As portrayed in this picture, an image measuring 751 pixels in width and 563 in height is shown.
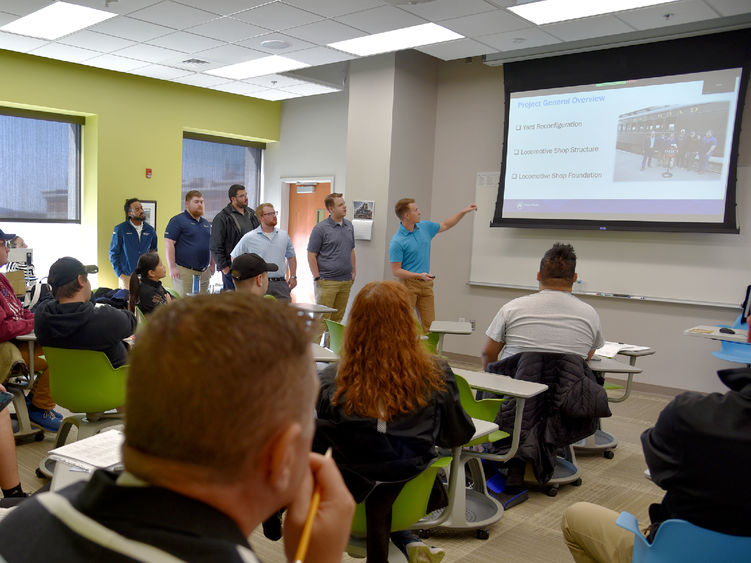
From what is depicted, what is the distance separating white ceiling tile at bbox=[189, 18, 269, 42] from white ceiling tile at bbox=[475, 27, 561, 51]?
2100 mm

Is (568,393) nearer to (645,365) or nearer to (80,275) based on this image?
→ (80,275)

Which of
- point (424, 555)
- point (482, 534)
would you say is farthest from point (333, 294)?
point (424, 555)

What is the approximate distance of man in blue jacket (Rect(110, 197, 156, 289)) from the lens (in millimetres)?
7445

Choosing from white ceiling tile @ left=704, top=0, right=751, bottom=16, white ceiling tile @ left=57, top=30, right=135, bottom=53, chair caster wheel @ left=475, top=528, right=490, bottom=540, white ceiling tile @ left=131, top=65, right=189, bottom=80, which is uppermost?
white ceiling tile @ left=704, top=0, right=751, bottom=16

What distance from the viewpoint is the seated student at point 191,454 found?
1.93 ft

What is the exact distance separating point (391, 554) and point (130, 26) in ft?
17.9

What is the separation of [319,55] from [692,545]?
607cm

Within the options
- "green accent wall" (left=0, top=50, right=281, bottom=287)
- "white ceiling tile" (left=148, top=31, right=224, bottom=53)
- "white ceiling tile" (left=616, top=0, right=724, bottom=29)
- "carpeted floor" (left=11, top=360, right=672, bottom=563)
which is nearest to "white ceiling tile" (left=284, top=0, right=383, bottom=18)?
"white ceiling tile" (left=148, top=31, right=224, bottom=53)

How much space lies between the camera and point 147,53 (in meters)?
6.70

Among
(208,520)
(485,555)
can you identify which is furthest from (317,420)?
(208,520)

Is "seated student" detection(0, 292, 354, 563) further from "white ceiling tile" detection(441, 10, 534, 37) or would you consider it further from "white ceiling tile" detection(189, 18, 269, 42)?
"white ceiling tile" detection(189, 18, 269, 42)

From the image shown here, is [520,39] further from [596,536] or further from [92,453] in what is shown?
[92,453]

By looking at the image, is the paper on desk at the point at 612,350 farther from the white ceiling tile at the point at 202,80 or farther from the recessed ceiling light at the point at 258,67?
the white ceiling tile at the point at 202,80

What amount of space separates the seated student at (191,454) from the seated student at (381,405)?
4.23 feet
